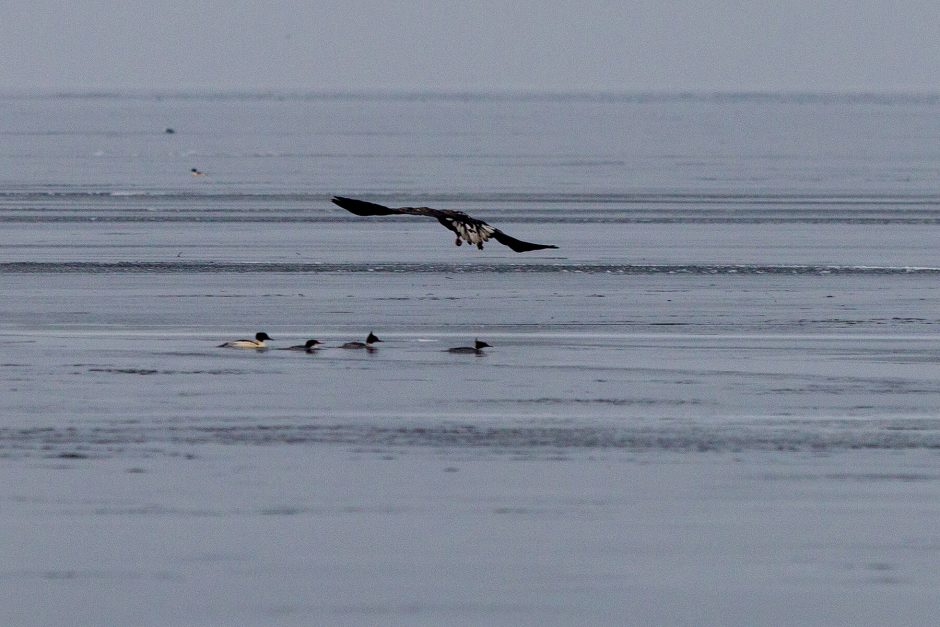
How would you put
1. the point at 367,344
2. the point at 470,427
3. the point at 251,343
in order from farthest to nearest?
the point at 367,344, the point at 251,343, the point at 470,427

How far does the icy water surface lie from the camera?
27.5 ft

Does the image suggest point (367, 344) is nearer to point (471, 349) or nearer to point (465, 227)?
point (471, 349)

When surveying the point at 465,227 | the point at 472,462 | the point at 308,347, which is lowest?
the point at 472,462

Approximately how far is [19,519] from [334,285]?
12.6 m

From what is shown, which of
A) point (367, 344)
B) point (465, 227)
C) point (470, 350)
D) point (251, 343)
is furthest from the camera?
point (367, 344)

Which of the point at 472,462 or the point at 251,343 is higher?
the point at 251,343

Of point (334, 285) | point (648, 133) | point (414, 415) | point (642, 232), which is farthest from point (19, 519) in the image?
point (648, 133)

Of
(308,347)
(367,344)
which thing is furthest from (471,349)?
(308,347)

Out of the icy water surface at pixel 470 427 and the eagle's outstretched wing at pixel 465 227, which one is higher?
the eagle's outstretched wing at pixel 465 227

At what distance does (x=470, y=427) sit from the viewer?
12281 millimetres

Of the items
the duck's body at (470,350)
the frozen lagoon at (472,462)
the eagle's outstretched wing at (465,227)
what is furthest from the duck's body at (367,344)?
the eagle's outstretched wing at (465,227)

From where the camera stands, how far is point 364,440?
11.8 metres

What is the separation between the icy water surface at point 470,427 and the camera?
27.5ft

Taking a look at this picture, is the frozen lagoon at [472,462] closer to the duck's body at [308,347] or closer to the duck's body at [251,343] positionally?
the duck's body at [251,343]
